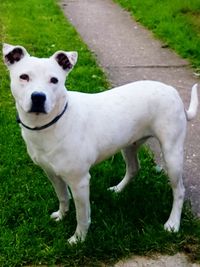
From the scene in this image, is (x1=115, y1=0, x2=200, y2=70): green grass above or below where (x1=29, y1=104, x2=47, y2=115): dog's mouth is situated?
below

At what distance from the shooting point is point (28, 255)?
3.87m

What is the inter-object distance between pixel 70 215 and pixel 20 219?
388mm

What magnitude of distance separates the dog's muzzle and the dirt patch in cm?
127

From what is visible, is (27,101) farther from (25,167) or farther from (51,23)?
(51,23)

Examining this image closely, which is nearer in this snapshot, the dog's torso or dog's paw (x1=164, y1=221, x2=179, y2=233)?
the dog's torso

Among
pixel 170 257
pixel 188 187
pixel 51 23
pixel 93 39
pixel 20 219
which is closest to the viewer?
pixel 170 257

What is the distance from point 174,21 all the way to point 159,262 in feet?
21.1

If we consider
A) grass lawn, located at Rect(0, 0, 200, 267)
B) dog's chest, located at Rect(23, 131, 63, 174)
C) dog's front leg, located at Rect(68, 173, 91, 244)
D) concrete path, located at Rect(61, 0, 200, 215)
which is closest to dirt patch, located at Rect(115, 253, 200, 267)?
grass lawn, located at Rect(0, 0, 200, 267)

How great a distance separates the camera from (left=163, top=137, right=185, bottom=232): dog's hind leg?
4.06 metres

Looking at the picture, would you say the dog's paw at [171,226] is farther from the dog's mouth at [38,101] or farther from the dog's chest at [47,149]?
the dog's mouth at [38,101]

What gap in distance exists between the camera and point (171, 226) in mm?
4113

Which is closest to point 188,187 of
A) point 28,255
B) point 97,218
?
point 97,218

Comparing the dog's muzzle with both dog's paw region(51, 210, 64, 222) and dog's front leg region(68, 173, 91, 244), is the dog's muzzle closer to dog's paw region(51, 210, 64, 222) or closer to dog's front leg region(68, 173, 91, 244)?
dog's front leg region(68, 173, 91, 244)

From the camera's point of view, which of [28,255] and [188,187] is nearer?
[28,255]
